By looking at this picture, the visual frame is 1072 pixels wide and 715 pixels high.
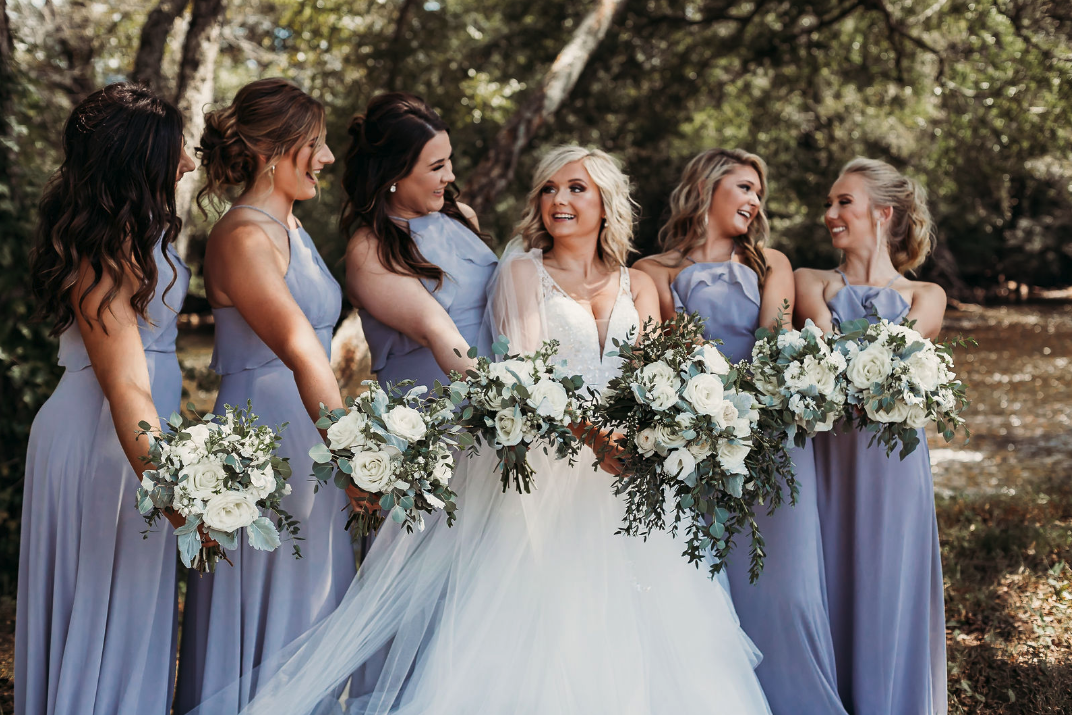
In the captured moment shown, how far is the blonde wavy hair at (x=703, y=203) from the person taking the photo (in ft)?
13.7

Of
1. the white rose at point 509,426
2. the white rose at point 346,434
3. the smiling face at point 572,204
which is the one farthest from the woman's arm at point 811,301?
the white rose at point 346,434

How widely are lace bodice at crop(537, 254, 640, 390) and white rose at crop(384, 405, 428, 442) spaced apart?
39.0 inches

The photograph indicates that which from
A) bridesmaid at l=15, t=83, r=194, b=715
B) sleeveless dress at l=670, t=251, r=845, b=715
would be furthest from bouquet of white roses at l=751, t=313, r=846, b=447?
bridesmaid at l=15, t=83, r=194, b=715

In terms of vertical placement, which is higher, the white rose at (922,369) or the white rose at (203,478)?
the white rose at (922,369)

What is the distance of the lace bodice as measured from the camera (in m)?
3.59

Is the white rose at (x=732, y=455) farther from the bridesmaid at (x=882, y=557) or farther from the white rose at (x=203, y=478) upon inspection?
the white rose at (x=203, y=478)

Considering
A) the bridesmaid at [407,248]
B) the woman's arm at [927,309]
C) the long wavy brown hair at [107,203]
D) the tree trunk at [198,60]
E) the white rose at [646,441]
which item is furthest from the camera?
the tree trunk at [198,60]

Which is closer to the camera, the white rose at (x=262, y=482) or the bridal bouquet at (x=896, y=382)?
the white rose at (x=262, y=482)

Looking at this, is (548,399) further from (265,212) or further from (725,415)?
(265,212)

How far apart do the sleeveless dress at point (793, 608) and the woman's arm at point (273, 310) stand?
1883 mm

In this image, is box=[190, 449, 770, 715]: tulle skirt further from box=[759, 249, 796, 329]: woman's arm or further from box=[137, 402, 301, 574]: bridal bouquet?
box=[759, 249, 796, 329]: woman's arm

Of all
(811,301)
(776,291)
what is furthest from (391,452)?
(811,301)

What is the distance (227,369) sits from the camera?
3314 mm

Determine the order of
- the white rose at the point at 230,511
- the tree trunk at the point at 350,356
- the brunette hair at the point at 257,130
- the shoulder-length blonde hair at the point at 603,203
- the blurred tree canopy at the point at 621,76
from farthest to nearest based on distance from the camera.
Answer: the tree trunk at the point at 350,356
the blurred tree canopy at the point at 621,76
the shoulder-length blonde hair at the point at 603,203
the brunette hair at the point at 257,130
the white rose at the point at 230,511
